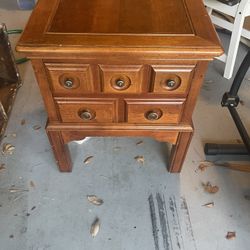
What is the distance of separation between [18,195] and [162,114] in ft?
2.57

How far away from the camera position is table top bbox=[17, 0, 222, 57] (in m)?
0.76

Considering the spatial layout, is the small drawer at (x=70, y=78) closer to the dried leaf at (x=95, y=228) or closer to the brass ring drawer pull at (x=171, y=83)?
the brass ring drawer pull at (x=171, y=83)

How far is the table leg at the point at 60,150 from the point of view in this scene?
3.49ft

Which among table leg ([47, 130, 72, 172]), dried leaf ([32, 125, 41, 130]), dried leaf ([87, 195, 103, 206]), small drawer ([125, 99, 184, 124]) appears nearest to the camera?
small drawer ([125, 99, 184, 124])

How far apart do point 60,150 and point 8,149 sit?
17.0 inches

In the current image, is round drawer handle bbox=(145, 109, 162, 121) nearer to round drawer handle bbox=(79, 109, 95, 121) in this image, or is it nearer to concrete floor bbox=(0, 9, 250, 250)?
round drawer handle bbox=(79, 109, 95, 121)

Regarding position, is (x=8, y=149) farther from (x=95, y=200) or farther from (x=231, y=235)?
(x=231, y=235)

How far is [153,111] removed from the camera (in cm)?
96

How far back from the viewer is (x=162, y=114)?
3.17 ft

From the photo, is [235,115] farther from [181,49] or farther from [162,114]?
[181,49]

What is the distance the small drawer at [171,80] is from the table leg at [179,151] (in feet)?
0.75

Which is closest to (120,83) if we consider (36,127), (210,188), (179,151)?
(179,151)

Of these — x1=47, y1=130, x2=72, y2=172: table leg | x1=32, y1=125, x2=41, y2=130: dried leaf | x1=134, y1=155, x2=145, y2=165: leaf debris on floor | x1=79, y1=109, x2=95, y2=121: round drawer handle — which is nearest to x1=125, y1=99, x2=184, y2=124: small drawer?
x1=79, y1=109, x2=95, y2=121: round drawer handle

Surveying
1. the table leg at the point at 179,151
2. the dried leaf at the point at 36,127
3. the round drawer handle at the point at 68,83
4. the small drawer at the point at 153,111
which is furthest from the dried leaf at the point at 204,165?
the dried leaf at the point at 36,127
